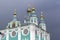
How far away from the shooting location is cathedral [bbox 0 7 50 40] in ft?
107

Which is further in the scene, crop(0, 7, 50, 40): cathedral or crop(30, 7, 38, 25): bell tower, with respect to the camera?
crop(30, 7, 38, 25): bell tower

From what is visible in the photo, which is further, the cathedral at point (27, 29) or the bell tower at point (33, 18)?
the bell tower at point (33, 18)

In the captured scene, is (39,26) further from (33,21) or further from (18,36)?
(18,36)

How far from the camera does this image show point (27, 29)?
107 feet

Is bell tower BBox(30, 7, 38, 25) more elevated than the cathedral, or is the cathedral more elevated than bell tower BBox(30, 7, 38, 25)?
bell tower BBox(30, 7, 38, 25)

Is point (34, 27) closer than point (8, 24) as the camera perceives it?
Yes

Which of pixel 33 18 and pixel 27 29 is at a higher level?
pixel 33 18

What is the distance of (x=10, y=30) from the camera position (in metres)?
34.2

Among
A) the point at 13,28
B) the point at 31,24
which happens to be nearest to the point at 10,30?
the point at 13,28

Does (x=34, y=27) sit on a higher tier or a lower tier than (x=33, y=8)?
lower

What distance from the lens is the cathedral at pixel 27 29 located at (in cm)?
3258

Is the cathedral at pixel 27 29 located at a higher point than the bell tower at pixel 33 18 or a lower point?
lower

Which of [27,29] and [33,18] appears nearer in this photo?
[27,29]

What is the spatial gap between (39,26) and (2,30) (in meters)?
5.19
